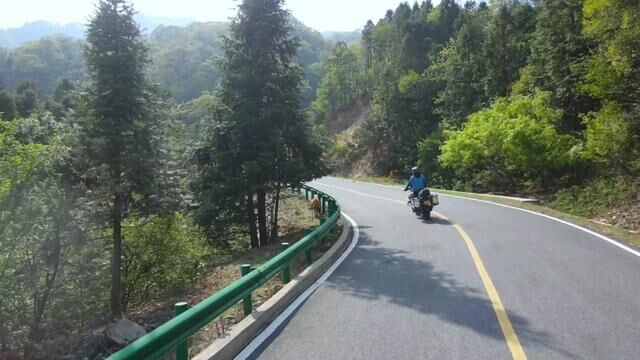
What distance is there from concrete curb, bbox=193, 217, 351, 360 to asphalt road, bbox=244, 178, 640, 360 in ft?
0.96

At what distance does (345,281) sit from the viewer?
358 inches

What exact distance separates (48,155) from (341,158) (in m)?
54.1

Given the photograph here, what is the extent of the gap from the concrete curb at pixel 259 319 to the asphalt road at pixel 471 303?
0.29 meters

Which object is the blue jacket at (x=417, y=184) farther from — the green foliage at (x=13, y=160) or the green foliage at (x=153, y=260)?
the green foliage at (x=13, y=160)

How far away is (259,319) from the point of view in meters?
6.67

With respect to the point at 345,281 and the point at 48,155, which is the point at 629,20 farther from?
the point at 48,155

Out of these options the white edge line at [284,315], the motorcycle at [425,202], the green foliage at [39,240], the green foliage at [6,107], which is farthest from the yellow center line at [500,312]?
the green foliage at [6,107]

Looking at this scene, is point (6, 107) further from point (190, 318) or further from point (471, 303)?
point (471, 303)

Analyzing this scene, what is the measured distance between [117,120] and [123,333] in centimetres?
918

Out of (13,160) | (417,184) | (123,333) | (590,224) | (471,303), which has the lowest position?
(123,333)

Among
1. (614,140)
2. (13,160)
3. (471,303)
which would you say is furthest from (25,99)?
(471,303)

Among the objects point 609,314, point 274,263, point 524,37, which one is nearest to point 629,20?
point 609,314

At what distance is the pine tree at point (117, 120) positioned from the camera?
17.2 m

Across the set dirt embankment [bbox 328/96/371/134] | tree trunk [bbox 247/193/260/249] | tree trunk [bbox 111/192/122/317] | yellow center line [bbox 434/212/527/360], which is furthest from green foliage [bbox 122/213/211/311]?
dirt embankment [bbox 328/96/371/134]
